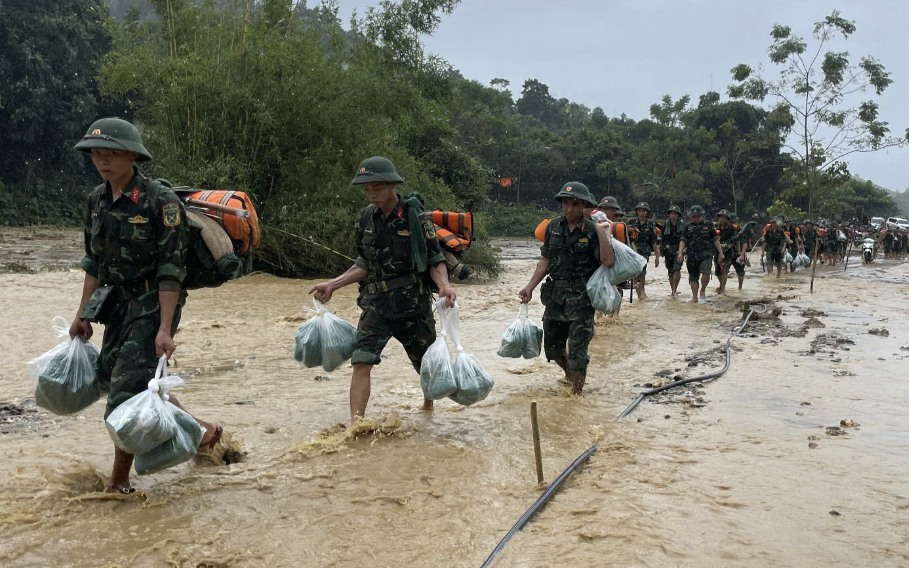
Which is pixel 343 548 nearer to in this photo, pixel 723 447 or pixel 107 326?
pixel 107 326

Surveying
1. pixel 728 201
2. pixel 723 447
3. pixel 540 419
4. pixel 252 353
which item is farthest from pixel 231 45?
pixel 728 201

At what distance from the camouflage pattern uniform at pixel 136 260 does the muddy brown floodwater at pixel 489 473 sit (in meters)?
0.75

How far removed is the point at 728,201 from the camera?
159 ft

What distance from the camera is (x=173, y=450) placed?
366cm

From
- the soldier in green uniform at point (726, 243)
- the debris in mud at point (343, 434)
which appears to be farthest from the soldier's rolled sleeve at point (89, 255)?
the soldier in green uniform at point (726, 243)

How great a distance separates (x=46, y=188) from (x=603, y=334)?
1218 inches

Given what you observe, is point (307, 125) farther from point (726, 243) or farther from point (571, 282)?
point (571, 282)

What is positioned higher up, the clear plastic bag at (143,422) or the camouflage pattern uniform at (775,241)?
the camouflage pattern uniform at (775,241)

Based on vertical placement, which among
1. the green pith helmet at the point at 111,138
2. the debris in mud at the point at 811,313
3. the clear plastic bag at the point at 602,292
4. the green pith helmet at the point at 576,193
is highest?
the green pith helmet at the point at 111,138

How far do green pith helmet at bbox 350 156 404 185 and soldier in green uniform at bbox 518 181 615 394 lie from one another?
1.72 meters

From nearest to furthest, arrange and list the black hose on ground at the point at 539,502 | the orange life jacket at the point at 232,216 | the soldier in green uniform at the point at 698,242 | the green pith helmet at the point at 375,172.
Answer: the black hose on ground at the point at 539,502, the orange life jacket at the point at 232,216, the green pith helmet at the point at 375,172, the soldier in green uniform at the point at 698,242

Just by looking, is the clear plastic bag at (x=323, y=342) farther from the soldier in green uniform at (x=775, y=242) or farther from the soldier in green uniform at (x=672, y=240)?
the soldier in green uniform at (x=775, y=242)

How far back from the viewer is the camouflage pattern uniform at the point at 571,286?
20.7 feet

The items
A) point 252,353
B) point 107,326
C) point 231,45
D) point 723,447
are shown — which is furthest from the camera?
point 231,45
